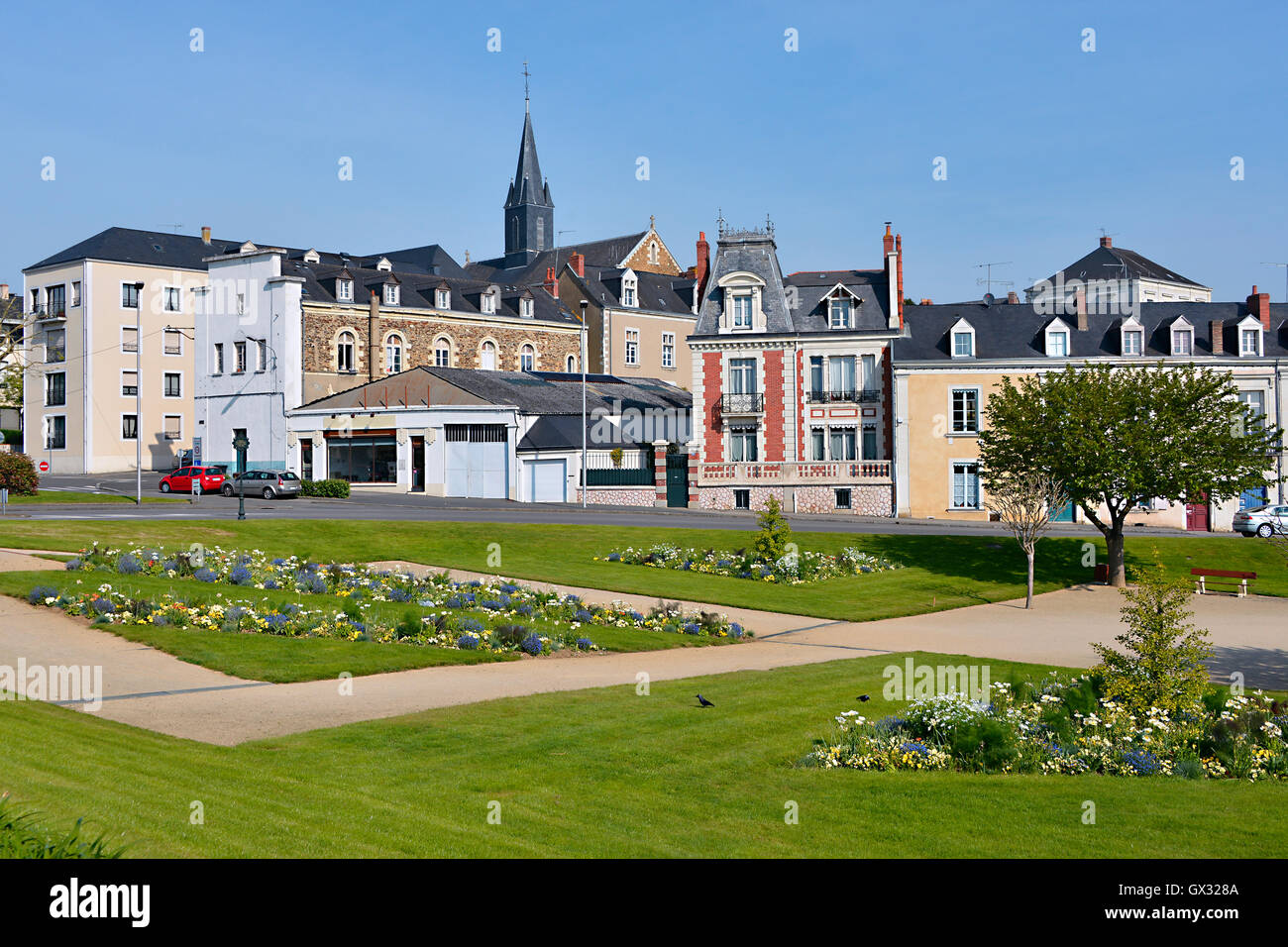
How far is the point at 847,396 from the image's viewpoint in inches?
2224

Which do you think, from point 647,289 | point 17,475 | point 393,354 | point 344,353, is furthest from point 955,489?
point 647,289

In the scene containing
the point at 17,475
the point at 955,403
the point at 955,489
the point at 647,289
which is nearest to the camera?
the point at 17,475

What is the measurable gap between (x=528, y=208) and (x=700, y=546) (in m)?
74.5

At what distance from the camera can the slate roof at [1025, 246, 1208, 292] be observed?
89688 mm

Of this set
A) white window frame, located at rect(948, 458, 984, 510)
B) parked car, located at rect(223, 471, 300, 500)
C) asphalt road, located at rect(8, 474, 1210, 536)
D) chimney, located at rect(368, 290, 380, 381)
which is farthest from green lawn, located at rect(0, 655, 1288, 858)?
chimney, located at rect(368, 290, 380, 381)

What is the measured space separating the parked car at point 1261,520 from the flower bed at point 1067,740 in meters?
36.5

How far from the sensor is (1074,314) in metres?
55.4

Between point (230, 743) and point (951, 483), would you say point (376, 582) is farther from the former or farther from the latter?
point (951, 483)

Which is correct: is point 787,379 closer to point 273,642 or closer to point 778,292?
point 778,292

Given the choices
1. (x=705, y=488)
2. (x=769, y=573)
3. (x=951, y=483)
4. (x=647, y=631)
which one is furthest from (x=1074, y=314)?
(x=647, y=631)

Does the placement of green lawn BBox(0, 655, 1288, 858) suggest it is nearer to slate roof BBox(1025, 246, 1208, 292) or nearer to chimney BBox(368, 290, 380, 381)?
chimney BBox(368, 290, 380, 381)

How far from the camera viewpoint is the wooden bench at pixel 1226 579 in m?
32.3

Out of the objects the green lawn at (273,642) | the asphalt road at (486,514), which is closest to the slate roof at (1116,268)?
the asphalt road at (486,514)

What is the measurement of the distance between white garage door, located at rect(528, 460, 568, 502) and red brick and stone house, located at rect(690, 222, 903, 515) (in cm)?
748
